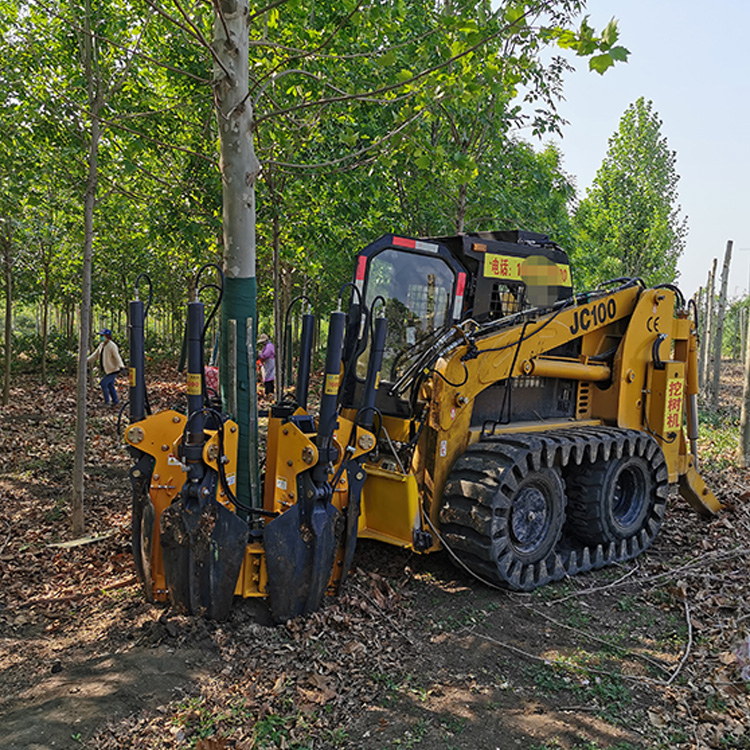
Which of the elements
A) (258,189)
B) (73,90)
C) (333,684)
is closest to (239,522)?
(333,684)

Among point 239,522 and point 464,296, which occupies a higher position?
point 464,296

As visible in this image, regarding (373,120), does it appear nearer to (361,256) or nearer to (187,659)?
(361,256)

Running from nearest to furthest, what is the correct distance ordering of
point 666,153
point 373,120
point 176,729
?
1. point 176,729
2. point 373,120
3. point 666,153

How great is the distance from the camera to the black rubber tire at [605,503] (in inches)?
237

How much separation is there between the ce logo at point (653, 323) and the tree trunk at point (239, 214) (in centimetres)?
439

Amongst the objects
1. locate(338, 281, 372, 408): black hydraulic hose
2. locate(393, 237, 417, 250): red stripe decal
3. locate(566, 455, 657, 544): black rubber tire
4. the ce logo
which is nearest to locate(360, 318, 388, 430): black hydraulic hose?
locate(338, 281, 372, 408): black hydraulic hose

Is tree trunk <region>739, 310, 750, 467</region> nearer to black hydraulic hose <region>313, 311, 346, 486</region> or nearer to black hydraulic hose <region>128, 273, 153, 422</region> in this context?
black hydraulic hose <region>313, 311, 346, 486</region>

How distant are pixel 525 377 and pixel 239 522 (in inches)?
127

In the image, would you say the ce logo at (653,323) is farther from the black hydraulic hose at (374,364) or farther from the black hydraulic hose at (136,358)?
the black hydraulic hose at (136,358)

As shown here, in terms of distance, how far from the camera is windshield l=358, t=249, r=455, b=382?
5672 mm

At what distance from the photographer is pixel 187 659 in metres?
3.79

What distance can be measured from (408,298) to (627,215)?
17388mm

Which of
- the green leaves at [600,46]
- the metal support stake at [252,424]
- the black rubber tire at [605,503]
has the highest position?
the green leaves at [600,46]

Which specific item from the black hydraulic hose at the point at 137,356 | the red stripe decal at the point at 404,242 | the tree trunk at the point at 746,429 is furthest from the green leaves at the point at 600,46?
the tree trunk at the point at 746,429
